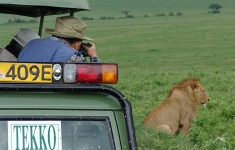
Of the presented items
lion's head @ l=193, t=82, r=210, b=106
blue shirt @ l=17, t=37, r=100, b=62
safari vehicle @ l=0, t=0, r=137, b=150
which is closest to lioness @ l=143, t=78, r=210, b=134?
lion's head @ l=193, t=82, r=210, b=106

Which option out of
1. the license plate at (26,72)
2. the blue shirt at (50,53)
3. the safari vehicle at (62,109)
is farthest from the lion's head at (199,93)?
the license plate at (26,72)

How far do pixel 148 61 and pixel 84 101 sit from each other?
32684 mm

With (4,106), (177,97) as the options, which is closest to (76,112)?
(4,106)

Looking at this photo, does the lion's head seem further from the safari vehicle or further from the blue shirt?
the safari vehicle

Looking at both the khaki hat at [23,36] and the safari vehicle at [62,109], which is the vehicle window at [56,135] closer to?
the safari vehicle at [62,109]

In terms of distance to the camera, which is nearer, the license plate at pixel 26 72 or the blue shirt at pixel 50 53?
the license plate at pixel 26 72

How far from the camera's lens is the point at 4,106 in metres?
3.01

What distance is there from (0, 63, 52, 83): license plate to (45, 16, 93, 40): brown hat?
52.6 inches

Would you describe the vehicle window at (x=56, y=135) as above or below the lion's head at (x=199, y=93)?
below

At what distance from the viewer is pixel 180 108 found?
887 cm

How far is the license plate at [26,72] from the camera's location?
308 cm

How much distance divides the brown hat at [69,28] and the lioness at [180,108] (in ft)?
12.4

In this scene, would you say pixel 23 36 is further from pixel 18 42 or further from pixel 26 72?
pixel 26 72

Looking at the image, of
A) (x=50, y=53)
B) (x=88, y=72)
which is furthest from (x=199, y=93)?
(x=88, y=72)
